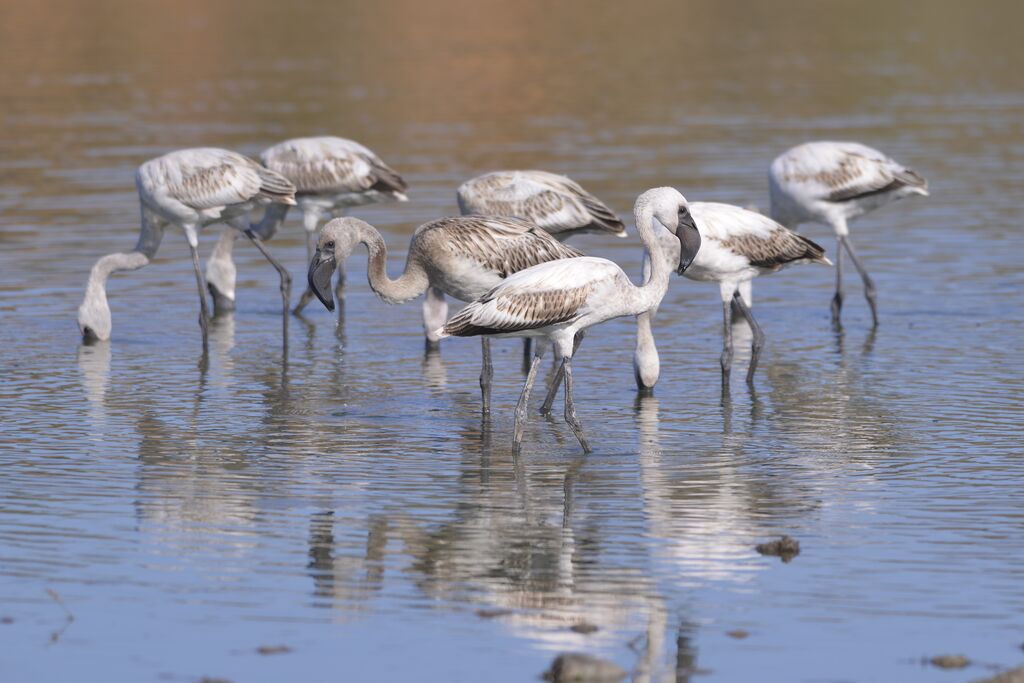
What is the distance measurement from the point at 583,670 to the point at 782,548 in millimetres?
1985

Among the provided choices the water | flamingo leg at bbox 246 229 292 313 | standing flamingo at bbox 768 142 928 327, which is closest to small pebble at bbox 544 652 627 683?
the water

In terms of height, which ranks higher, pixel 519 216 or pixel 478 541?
pixel 519 216

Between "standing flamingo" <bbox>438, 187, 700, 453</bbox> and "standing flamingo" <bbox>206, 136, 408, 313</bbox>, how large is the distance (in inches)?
209

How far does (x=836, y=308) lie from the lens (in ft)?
49.2

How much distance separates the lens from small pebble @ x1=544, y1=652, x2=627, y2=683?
21.2 ft

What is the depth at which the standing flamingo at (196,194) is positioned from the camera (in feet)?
46.2

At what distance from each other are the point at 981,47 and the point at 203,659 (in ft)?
106

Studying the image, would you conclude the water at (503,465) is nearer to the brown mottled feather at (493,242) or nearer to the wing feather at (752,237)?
the wing feather at (752,237)

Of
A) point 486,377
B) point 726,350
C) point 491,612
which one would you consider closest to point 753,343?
point 726,350

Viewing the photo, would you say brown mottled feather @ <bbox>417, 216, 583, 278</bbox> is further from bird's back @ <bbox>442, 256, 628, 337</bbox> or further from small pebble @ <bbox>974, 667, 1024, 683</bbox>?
small pebble @ <bbox>974, 667, 1024, 683</bbox>

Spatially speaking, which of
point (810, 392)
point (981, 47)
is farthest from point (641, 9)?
point (810, 392)

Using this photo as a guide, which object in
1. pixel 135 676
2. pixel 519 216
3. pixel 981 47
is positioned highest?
pixel 981 47

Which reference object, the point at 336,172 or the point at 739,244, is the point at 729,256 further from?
the point at 336,172

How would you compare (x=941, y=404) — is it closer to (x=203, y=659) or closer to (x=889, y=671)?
(x=889, y=671)
